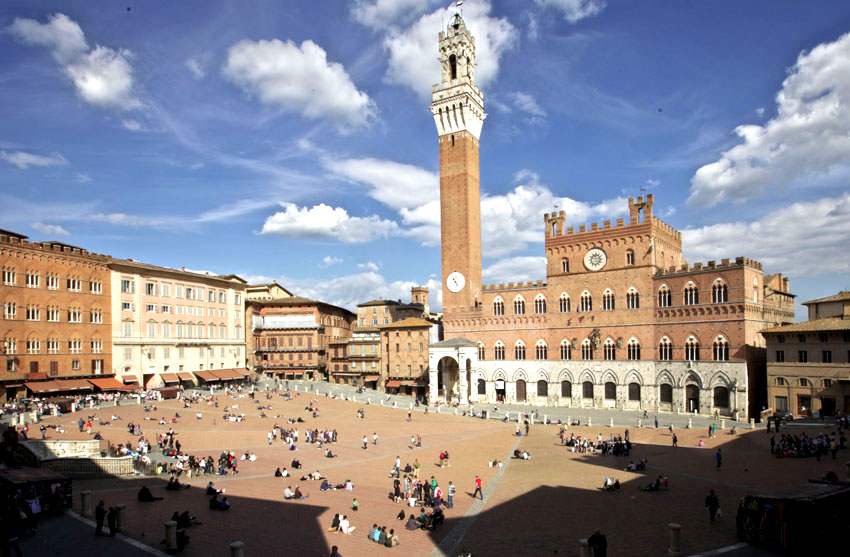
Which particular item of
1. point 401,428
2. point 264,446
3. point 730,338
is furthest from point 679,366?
point 264,446

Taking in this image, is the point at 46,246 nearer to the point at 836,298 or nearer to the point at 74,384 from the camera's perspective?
the point at 74,384

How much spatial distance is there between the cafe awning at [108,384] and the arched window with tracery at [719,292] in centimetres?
5649

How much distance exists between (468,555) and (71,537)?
13497 millimetres

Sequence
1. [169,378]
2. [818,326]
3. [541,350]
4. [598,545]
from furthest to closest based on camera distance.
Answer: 1. [169,378]
2. [541,350]
3. [818,326]
4. [598,545]

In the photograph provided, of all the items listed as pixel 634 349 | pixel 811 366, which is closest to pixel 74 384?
pixel 634 349

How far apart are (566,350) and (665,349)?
9867 millimetres

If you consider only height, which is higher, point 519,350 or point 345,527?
point 519,350

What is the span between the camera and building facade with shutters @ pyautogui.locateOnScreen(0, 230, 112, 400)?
49719 mm

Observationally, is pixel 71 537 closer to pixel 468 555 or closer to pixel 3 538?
pixel 3 538

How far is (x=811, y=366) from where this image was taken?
44469 millimetres

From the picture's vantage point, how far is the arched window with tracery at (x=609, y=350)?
185 ft

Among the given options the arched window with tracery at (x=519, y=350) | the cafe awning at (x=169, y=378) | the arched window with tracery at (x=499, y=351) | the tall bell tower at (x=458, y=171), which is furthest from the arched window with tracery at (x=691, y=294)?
the cafe awning at (x=169, y=378)

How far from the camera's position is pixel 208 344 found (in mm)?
70562

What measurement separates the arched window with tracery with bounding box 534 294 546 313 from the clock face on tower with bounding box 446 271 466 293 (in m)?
8.87
